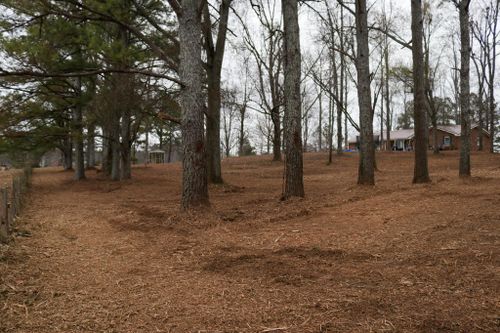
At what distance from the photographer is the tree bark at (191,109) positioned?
320 inches

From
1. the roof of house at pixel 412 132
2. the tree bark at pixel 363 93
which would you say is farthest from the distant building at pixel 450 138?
the tree bark at pixel 363 93

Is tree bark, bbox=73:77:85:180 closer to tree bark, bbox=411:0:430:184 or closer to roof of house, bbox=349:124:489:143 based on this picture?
tree bark, bbox=411:0:430:184

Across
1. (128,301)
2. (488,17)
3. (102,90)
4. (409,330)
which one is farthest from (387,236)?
(488,17)

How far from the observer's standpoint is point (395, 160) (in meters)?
29.1

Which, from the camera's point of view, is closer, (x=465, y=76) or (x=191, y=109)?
(x=191, y=109)

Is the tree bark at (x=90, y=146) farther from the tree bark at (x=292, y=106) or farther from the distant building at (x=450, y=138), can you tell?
the distant building at (x=450, y=138)

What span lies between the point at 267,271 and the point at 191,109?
463cm

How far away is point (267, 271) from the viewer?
436cm

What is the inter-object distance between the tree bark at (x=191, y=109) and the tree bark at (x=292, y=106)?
84.3 inches

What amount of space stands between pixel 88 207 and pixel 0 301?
23.6ft

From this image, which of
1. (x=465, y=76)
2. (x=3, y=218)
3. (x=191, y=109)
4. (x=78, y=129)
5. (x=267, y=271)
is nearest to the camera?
(x=267, y=271)

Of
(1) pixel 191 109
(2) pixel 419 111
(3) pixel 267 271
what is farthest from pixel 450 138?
(3) pixel 267 271

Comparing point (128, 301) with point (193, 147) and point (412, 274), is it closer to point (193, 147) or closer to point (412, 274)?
point (412, 274)

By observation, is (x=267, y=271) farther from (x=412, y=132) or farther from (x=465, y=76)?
(x=412, y=132)
